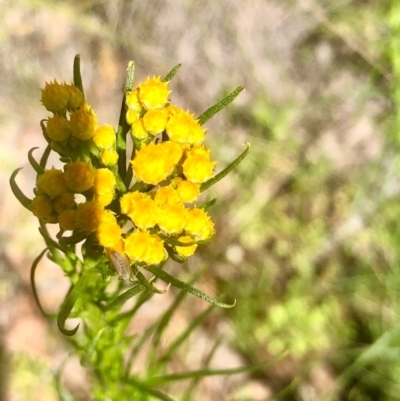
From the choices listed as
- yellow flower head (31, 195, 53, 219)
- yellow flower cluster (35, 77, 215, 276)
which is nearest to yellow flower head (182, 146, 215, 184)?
yellow flower cluster (35, 77, 215, 276)

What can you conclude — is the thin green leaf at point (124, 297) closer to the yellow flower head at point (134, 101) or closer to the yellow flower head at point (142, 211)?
the yellow flower head at point (142, 211)

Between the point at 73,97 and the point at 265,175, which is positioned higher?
the point at 73,97

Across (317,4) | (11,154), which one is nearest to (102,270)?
(11,154)

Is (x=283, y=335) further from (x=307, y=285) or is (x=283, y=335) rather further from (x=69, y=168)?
(x=69, y=168)

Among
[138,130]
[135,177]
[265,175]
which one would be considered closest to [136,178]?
[135,177]

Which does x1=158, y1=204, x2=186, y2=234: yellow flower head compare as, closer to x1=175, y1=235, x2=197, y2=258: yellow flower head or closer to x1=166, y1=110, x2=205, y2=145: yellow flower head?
x1=175, y1=235, x2=197, y2=258: yellow flower head

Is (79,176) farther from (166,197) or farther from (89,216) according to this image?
(166,197)
